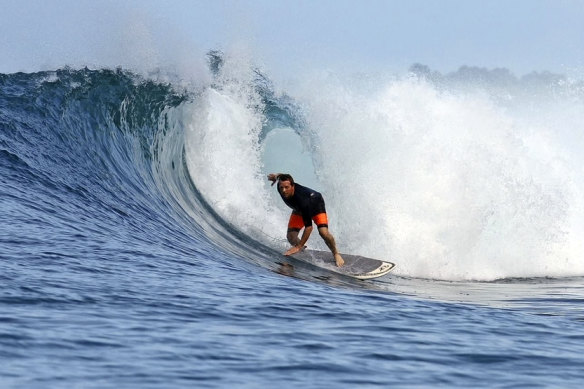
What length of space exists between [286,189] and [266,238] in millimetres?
2276

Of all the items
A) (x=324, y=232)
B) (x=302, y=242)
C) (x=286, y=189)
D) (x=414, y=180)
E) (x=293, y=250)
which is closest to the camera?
(x=286, y=189)

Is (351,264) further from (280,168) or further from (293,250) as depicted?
(280,168)

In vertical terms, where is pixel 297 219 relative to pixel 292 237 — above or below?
above

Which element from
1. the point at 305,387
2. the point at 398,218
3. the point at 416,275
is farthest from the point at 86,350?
the point at 398,218

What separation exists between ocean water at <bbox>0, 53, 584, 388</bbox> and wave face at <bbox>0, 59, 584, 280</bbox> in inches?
1.8

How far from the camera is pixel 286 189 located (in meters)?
13.1

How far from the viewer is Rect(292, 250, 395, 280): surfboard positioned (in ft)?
42.1

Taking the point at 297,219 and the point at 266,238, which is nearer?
the point at 297,219

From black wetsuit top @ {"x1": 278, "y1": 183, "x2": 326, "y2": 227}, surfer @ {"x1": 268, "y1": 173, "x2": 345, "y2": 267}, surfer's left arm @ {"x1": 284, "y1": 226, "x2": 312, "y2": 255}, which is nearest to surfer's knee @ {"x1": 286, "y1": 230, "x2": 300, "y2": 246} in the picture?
surfer's left arm @ {"x1": 284, "y1": 226, "x2": 312, "y2": 255}

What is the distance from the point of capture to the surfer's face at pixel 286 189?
13.1 meters

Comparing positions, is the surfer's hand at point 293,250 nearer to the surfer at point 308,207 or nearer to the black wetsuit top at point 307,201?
the surfer at point 308,207

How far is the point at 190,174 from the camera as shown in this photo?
17.5 m

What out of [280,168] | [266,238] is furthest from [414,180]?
[280,168]

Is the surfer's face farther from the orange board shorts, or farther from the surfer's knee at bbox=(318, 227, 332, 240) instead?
the surfer's knee at bbox=(318, 227, 332, 240)
